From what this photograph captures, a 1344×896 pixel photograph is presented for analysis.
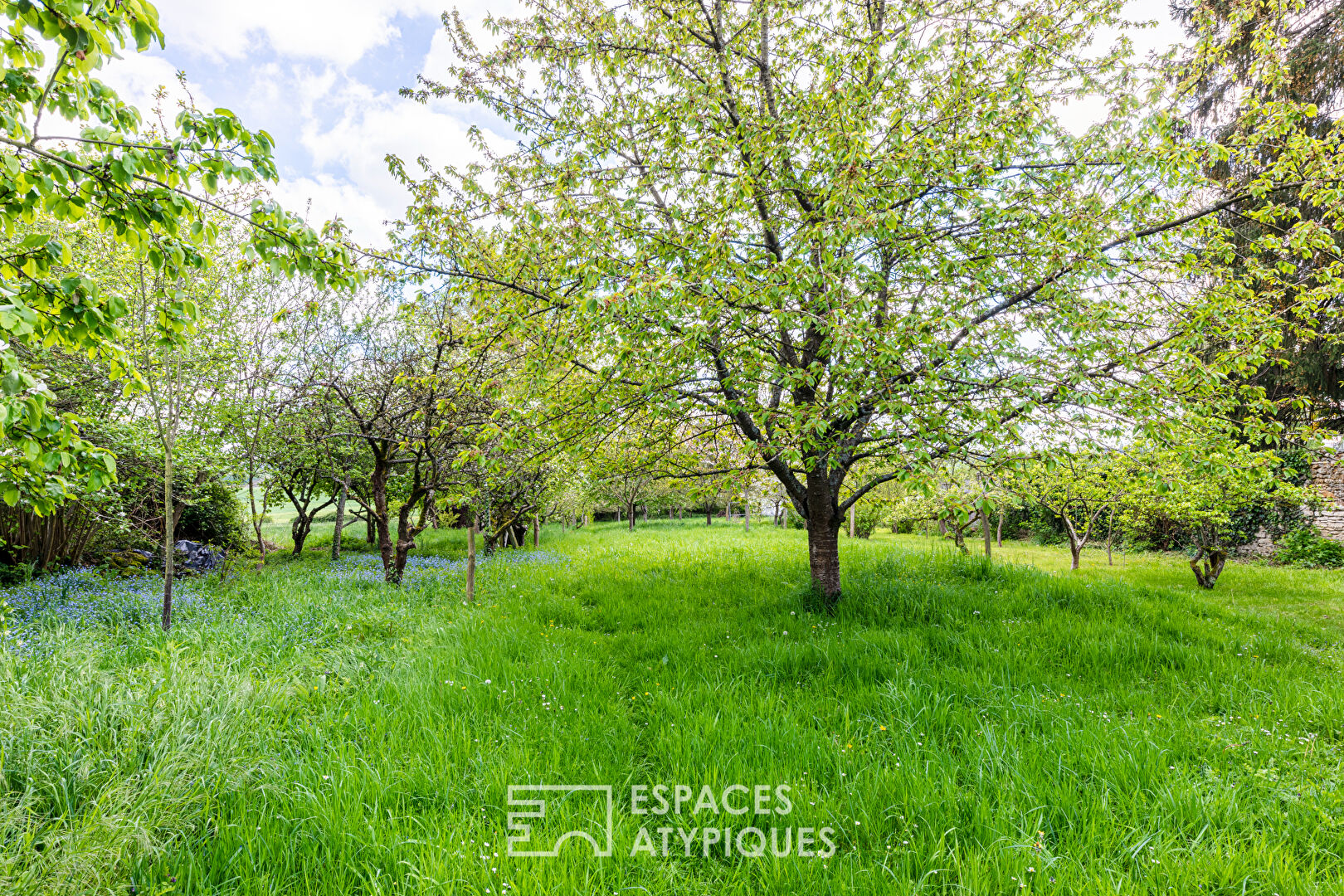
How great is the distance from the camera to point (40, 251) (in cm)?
276

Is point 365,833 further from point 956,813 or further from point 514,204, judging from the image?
point 514,204

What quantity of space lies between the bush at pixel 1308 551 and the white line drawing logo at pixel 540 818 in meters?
21.6

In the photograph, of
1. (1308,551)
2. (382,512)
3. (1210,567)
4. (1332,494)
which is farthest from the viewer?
(1308,551)

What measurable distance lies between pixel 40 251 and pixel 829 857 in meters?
5.75

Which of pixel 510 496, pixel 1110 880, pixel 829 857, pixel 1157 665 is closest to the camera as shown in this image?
pixel 1110 880

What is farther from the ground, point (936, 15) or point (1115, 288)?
point (936, 15)

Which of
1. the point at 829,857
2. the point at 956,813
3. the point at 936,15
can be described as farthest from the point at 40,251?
the point at 936,15

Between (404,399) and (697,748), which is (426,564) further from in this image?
(697,748)

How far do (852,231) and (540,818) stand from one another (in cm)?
490

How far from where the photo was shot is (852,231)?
404 cm

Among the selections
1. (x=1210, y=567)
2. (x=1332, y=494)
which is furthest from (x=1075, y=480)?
(x=1332, y=494)

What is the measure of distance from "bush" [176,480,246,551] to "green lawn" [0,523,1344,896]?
908cm

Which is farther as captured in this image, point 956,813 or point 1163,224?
point 1163,224

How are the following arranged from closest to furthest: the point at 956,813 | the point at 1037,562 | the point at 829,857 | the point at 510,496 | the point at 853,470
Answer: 1. the point at 829,857
2. the point at 956,813
3. the point at 853,470
4. the point at 510,496
5. the point at 1037,562
